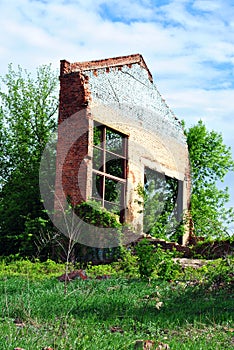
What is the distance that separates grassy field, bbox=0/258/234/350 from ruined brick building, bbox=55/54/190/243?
730 cm

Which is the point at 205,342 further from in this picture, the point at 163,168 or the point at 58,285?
the point at 163,168

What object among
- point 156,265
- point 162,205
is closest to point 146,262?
point 156,265

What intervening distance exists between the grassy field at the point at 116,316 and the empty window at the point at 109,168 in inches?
329

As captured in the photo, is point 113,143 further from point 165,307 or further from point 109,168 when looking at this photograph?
point 165,307

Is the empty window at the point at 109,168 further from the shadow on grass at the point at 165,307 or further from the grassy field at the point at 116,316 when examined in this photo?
the shadow on grass at the point at 165,307

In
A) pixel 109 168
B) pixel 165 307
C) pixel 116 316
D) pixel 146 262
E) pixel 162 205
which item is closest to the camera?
pixel 116 316

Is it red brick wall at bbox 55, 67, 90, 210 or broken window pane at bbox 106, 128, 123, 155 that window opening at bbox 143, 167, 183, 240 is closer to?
broken window pane at bbox 106, 128, 123, 155

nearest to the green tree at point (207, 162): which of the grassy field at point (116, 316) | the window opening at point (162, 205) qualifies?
the window opening at point (162, 205)

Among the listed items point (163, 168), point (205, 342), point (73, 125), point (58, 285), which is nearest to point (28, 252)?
point (73, 125)

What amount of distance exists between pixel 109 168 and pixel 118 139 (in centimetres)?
184

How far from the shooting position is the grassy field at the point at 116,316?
204 inches

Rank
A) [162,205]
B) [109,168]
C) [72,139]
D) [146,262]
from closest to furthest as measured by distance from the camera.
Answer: [146,262]
[72,139]
[109,168]
[162,205]

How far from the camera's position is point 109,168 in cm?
2111

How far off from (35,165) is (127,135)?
5.38 meters
